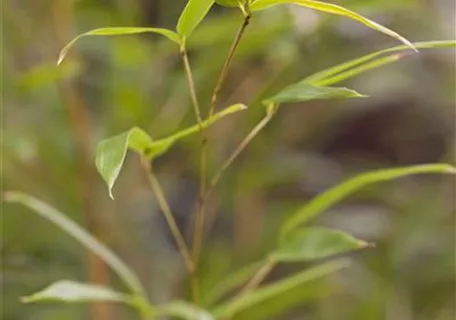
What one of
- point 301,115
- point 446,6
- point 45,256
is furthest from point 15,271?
point 446,6

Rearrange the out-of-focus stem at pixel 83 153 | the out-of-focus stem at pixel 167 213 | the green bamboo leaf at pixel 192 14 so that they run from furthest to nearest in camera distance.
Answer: the out-of-focus stem at pixel 83 153, the out-of-focus stem at pixel 167 213, the green bamboo leaf at pixel 192 14

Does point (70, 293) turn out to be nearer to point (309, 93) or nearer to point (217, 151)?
point (309, 93)

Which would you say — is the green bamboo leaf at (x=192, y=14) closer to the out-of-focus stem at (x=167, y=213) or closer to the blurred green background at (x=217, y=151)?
the out-of-focus stem at (x=167, y=213)

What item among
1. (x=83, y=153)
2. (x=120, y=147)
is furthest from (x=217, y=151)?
(x=120, y=147)

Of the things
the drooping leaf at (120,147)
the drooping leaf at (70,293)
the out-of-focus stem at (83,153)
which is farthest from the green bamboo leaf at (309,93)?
the out-of-focus stem at (83,153)

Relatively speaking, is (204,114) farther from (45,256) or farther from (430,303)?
(430,303)

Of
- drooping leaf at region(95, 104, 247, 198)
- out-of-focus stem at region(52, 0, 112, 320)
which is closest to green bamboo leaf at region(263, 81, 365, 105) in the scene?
drooping leaf at region(95, 104, 247, 198)
